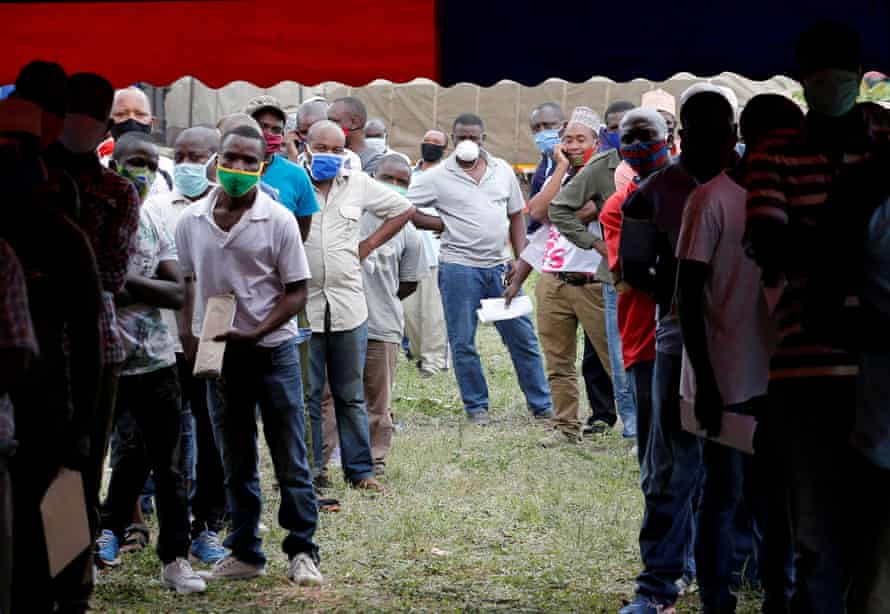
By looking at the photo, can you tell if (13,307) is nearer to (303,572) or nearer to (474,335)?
(303,572)

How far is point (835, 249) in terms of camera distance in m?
4.51

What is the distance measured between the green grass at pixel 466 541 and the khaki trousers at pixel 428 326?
3.31 metres

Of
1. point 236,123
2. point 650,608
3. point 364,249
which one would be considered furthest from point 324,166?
point 650,608

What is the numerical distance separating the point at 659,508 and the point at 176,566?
2.34 m

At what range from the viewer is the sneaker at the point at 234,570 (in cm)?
696

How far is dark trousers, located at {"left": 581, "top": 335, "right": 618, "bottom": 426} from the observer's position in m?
11.3

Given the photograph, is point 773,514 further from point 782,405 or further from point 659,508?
point 782,405

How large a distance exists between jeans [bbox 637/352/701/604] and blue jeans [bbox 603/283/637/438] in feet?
13.3

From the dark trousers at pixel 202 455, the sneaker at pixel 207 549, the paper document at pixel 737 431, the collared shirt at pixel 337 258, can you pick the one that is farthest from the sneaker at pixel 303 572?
the paper document at pixel 737 431

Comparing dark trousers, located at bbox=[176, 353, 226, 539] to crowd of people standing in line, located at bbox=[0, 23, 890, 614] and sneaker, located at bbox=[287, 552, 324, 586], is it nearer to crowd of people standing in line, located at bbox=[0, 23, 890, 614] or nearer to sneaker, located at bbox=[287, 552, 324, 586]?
crowd of people standing in line, located at bbox=[0, 23, 890, 614]

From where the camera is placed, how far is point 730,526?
18.4 ft

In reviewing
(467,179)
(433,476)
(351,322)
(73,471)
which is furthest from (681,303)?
(467,179)

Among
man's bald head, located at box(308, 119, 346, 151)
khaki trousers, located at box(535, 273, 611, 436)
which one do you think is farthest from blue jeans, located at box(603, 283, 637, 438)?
man's bald head, located at box(308, 119, 346, 151)

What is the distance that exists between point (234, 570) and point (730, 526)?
2.52 meters
